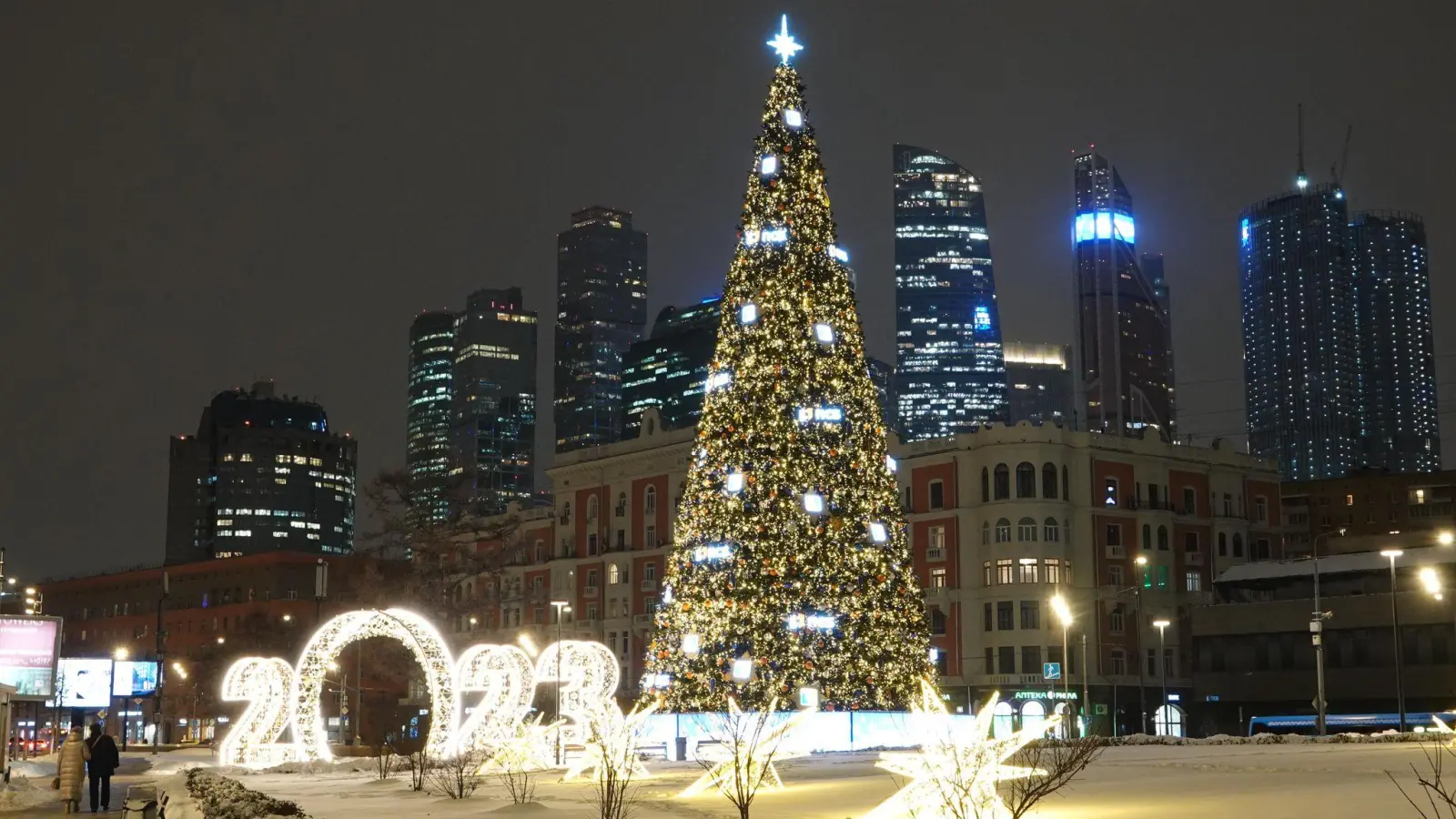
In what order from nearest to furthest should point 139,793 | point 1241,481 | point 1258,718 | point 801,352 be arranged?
point 139,793 → point 801,352 → point 1258,718 → point 1241,481

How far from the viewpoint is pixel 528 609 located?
111562 millimetres

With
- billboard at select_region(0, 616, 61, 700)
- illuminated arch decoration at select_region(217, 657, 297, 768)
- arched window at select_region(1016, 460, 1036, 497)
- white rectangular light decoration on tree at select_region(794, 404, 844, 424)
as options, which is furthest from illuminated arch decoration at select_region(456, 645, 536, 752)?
arched window at select_region(1016, 460, 1036, 497)

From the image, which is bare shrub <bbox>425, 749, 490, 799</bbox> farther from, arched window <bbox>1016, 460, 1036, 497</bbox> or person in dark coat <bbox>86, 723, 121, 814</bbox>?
arched window <bbox>1016, 460, 1036, 497</bbox>

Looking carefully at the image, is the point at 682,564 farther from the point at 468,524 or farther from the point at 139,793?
the point at 468,524

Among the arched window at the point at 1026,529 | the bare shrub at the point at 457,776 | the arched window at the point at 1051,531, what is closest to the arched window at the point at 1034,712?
the arched window at the point at 1026,529

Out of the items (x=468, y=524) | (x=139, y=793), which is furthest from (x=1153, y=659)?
(x=139, y=793)

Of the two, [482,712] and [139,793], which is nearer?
[139,793]

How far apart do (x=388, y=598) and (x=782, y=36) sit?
38.0 meters

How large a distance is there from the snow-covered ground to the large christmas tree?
5123mm

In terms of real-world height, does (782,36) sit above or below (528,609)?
above

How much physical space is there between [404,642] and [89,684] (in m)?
24.3

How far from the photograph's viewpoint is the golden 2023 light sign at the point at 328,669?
45.5 metres

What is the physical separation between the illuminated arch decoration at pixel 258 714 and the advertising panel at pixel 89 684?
51.3 ft

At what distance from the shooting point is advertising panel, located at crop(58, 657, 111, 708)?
6256 cm
